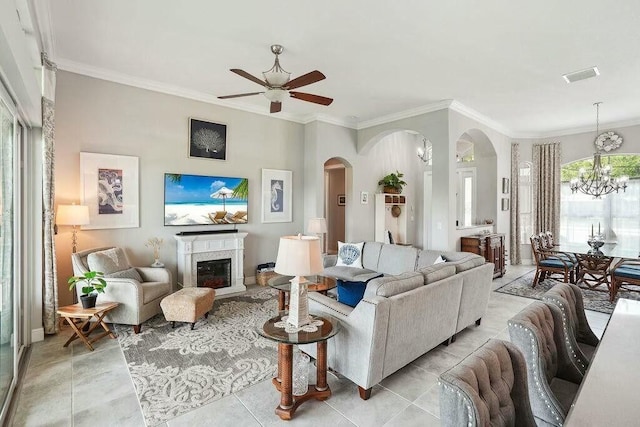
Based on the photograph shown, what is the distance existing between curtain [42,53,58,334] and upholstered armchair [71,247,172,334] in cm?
25

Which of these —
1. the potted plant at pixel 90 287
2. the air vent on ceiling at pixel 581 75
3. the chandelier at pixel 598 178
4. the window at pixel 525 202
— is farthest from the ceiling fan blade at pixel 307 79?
the window at pixel 525 202

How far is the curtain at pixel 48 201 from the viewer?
338 cm

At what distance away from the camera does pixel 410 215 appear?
8547mm

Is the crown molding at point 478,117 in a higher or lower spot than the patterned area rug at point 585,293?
higher

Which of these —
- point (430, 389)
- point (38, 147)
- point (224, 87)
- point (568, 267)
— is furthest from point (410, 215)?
point (38, 147)

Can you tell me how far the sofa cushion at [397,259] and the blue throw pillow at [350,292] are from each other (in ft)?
2.61

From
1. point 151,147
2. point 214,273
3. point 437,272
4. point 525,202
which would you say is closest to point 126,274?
point 214,273

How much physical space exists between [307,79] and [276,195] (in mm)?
3163

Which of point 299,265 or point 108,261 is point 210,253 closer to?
point 108,261

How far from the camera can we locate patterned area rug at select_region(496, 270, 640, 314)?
185 inches

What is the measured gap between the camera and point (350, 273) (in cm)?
475

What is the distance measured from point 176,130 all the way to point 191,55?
147 cm

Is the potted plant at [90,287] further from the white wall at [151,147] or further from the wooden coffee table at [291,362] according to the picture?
the wooden coffee table at [291,362]

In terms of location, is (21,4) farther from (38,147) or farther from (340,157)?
(340,157)
